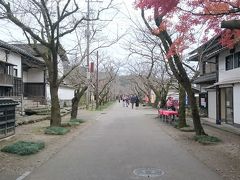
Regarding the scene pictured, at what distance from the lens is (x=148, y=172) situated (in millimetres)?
9742

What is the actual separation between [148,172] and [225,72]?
1780 centimetres

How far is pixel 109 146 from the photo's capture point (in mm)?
14820

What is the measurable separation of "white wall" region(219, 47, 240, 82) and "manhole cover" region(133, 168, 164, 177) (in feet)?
45.5

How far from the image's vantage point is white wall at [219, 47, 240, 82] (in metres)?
23.4

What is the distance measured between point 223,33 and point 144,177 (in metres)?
10.5

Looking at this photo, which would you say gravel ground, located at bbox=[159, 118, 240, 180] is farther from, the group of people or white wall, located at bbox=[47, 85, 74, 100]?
the group of people

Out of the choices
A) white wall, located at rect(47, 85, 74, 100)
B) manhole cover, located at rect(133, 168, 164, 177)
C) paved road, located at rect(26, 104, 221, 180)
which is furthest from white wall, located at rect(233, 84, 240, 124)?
white wall, located at rect(47, 85, 74, 100)

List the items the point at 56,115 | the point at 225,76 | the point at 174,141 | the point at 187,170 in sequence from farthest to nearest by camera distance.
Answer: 1. the point at 225,76
2. the point at 56,115
3. the point at 174,141
4. the point at 187,170

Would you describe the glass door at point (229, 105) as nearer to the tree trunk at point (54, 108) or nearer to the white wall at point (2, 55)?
the tree trunk at point (54, 108)

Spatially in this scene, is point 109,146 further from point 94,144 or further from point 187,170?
point 187,170

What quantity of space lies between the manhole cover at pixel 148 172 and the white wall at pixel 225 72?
1386 cm

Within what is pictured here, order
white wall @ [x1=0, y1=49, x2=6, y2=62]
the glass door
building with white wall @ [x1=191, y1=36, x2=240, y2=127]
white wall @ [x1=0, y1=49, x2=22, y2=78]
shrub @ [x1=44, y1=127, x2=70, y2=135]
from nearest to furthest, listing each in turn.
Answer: shrub @ [x1=44, y1=127, x2=70, y2=135]
building with white wall @ [x1=191, y1=36, x2=240, y2=127]
the glass door
white wall @ [x1=0, y1=49, x2=6, y2=62]
white wall @ [x1=0, y1=49, x2=22, y2=78]

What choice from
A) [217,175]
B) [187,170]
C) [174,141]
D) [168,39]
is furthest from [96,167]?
[168,39]

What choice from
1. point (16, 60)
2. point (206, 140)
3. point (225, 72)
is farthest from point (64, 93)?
point (206, 140)
